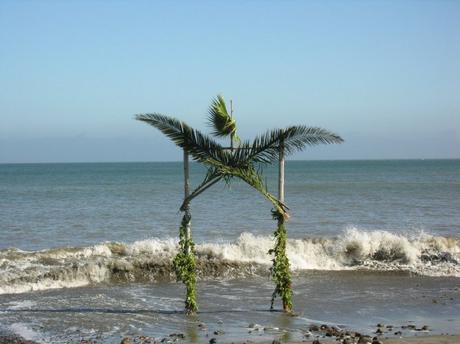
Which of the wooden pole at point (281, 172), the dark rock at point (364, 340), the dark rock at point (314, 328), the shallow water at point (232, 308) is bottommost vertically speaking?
the shallow water at point (232, 308)

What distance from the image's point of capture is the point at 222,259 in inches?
818

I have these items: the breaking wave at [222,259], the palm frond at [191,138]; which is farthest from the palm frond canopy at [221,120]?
the breaking wave at [222,259]

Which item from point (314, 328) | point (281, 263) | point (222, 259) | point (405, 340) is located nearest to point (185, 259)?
point (281, 263)

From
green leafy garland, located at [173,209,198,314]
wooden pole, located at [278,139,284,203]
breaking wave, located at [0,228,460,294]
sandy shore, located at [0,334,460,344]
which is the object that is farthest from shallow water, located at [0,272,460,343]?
wooden pole, located at [278,139,284,203]

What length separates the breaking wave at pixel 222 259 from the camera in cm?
1842

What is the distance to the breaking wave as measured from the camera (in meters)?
18.4

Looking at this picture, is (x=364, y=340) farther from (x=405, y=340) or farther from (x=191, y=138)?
(x=191, y=138)

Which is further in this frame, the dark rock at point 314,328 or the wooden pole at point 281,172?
the wooden pole at point 281,172

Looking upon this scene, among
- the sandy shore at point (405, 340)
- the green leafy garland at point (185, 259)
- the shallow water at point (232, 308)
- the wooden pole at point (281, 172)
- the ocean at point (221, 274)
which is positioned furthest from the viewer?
the green leafy garland at point (185, 259)

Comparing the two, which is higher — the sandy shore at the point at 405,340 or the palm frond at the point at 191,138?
the palm frond at the point at 191,138

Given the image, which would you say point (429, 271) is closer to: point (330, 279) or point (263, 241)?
point (330, 279)

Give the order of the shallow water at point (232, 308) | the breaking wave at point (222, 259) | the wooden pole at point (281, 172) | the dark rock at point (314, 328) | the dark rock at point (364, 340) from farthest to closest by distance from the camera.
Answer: the breaking wave at point (222, 259) < the wooden pole at point (281, 172) < the shallow water at point (232, 308) < the dark rock at point (314, 328) < the dark rock at point (364, 340)

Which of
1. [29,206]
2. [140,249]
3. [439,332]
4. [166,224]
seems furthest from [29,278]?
[29,206]

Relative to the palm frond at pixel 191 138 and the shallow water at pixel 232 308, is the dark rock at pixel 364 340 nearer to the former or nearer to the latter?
the shallow water at pixel 232 308
